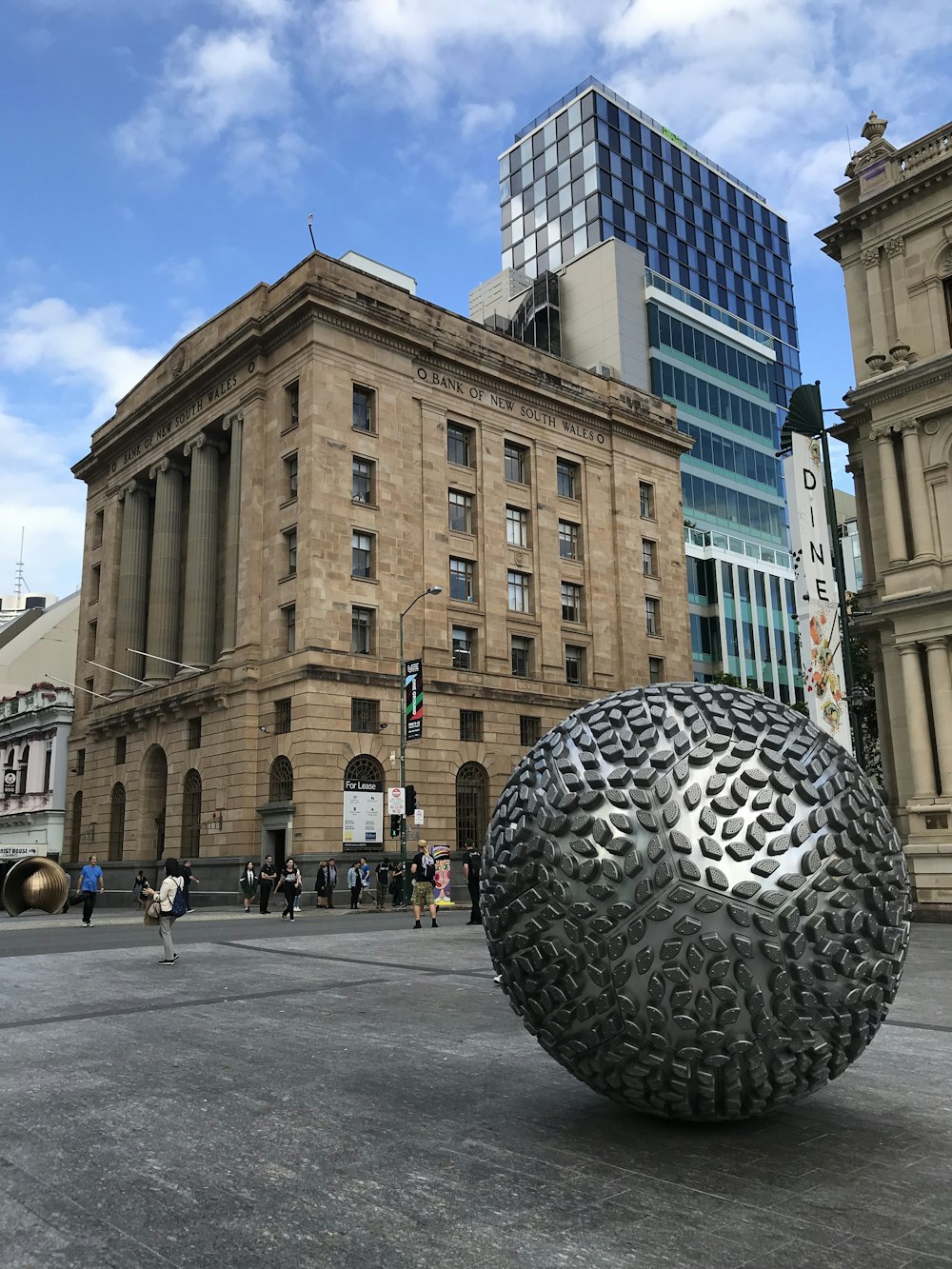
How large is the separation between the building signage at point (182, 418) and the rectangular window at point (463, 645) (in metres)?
14.7

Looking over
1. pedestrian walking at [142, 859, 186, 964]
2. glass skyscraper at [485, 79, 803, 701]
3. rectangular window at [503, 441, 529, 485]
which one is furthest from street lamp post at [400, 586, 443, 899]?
glass skyscraper at [485, 79, 803, 701]

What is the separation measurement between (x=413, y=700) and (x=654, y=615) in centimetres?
2092

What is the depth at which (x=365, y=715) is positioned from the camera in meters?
40.4

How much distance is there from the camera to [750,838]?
4969mm

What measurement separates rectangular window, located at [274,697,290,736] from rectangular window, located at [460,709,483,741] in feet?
25.5

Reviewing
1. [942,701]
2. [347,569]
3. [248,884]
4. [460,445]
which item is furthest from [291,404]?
[942,701]

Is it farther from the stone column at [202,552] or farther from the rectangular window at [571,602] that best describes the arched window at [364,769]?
the rectangular window at [571,602]

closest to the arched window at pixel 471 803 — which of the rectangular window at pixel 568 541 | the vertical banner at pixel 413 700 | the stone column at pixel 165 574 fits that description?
the vertical banner at pixel 413 700

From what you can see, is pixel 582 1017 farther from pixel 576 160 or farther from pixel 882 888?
pixel 576 160

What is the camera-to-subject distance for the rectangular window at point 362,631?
40.8 metres

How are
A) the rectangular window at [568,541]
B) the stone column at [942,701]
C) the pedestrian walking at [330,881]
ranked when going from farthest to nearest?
the rectangular window at [568,541] → the pedestrian walking at [330,881] → the stone column at [942,701]

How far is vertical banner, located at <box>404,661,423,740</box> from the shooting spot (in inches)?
1437

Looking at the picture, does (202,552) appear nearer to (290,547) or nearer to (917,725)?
(290,547)

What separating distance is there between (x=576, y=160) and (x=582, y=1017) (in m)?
95.3
